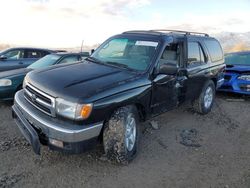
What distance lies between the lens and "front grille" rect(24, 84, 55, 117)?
3938 mm

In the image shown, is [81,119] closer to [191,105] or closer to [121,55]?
[121,55]

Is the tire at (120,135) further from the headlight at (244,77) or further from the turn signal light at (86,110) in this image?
the headlight at (244,77)

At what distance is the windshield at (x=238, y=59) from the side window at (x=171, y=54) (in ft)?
15.4

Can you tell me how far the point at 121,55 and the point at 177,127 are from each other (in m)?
2.04

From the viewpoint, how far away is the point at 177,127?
6262 millimetres

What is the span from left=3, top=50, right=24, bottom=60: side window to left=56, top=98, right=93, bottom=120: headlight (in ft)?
24.9

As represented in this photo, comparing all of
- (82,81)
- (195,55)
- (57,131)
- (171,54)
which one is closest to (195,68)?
(195,55)

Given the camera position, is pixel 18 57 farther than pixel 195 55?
Yes

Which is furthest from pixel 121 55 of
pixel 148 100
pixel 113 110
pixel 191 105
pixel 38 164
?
pixel 191 105

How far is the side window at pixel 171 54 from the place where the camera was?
5.16 m

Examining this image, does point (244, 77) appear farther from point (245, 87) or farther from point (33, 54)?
point (33, 54)

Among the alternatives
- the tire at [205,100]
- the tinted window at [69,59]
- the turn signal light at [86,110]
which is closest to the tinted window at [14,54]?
the tinted window at [69,59]

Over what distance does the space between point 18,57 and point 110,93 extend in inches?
304

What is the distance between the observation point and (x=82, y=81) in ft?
13.7
